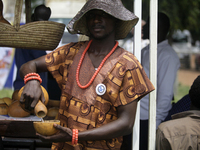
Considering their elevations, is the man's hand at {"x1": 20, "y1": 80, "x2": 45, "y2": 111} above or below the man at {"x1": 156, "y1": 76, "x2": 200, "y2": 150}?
above

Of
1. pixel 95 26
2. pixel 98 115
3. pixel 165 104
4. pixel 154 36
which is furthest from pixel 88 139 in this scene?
pixel 165 104

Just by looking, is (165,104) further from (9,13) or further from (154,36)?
(9,13)

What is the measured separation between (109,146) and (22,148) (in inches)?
51.7

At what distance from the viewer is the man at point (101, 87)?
5.21 ft

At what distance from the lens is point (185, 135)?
1.60 m

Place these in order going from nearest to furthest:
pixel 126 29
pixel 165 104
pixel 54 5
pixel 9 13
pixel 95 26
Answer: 1. pixel 95 26
2. pixel 126 29
3. pixel 165 104
4. pixel 54 5
5. pixel 9 13

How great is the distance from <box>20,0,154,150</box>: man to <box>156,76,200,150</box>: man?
0.86 ft

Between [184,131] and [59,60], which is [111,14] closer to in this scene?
[59,60]

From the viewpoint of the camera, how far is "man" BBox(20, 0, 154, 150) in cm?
159

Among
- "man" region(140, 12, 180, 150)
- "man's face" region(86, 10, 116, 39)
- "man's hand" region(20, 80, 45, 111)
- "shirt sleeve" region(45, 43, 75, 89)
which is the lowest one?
"man" region(140, 12, 180, 150)

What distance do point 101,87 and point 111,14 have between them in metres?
0.46

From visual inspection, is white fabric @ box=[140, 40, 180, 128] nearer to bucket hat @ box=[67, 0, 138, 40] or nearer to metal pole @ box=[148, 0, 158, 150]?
metal pole @ box=[148, 0, 158, 150]

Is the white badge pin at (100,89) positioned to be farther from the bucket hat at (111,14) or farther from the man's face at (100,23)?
the bucket hat at (111,14)

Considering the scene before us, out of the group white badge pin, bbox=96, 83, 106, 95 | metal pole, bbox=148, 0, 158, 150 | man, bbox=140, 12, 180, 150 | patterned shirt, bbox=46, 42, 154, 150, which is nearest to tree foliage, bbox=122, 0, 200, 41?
man, bbox=140, 12, 180, 150
